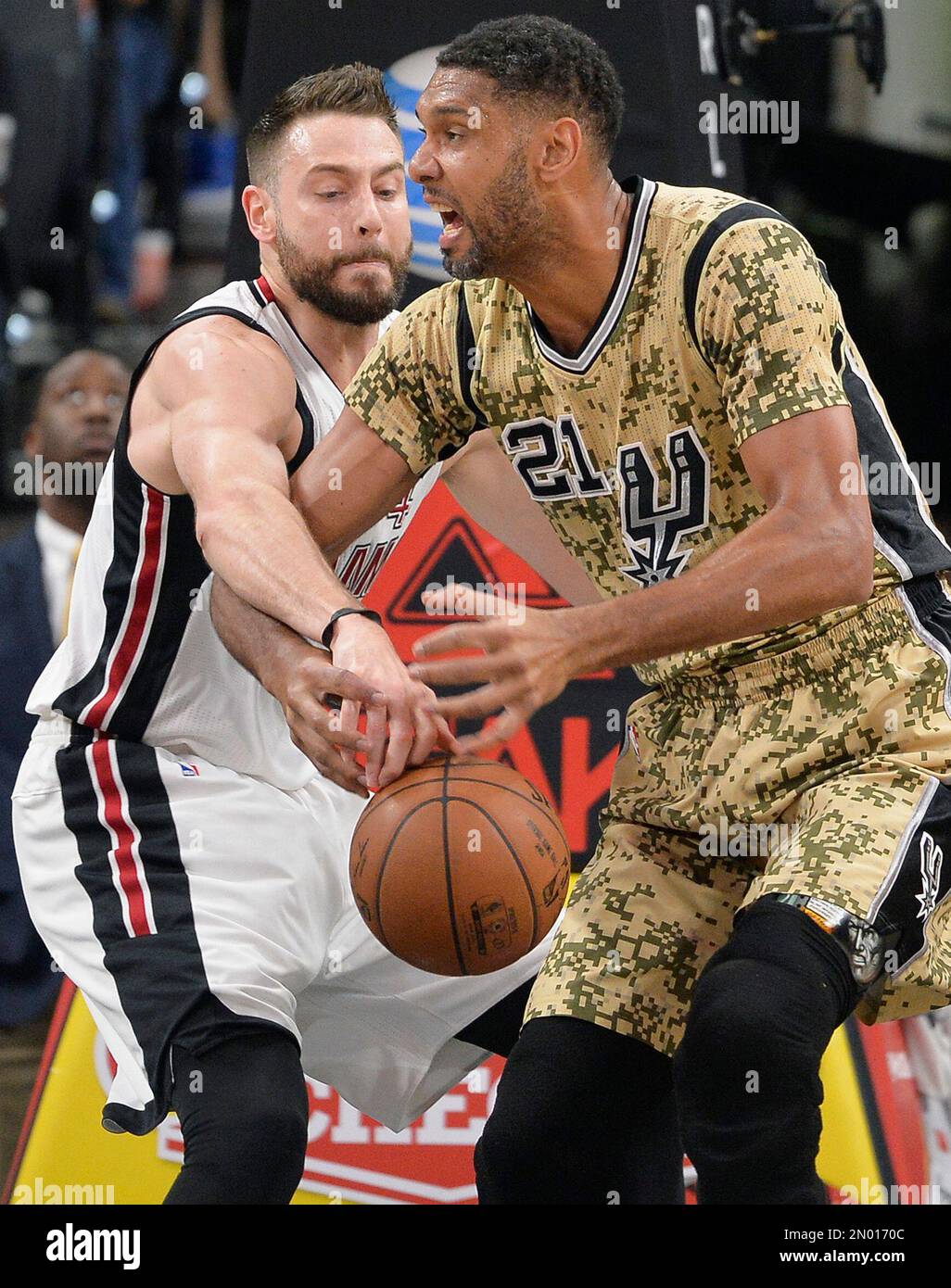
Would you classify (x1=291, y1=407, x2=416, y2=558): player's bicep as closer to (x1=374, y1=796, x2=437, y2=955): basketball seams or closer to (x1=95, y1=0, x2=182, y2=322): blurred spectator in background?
(x1=374, y1=796, x2=437, y2=955): basketball seams

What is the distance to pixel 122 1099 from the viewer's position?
319cm

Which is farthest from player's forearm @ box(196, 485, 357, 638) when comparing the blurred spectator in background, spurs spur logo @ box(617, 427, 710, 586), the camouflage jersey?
the blurred spectator in background

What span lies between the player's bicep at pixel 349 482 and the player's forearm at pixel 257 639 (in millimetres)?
208

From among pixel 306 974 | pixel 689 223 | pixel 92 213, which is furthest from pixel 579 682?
pixel 92 213

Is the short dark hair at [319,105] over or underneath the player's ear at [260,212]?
over

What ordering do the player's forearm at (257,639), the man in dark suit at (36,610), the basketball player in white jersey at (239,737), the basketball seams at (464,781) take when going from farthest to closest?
the man in dark suit at (36,610) → the basketball player in white jersey at (239,737) → the player's forearm at (257,639) → the basketball seams at (464,781)

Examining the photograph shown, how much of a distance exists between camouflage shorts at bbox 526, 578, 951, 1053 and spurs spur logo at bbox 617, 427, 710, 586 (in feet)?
0.77

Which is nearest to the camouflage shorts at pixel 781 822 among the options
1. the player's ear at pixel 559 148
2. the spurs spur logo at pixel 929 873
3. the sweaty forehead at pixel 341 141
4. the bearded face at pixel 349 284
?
the spurs spur logo at pixel 929 873

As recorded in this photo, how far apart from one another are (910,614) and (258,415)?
1.29 m

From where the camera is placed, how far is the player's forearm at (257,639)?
2.96 m

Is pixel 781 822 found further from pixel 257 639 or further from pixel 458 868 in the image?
pixel 257 639

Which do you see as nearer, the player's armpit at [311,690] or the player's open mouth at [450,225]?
the player's armpit at [311,690]

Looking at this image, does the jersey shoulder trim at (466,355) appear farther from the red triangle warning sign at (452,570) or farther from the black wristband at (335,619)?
the red triangle warning sign at (452,570)

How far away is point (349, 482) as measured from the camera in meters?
3.19
